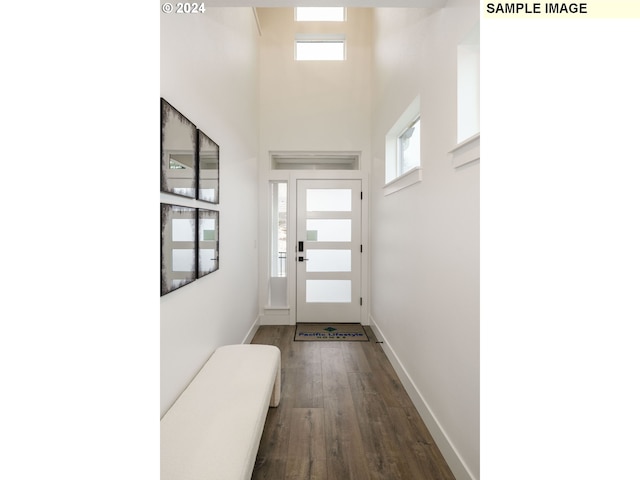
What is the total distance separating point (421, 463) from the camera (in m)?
1.73

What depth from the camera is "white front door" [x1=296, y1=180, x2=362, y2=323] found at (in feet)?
14.0

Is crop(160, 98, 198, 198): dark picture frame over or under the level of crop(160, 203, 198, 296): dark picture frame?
over

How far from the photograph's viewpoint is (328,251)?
429 cm

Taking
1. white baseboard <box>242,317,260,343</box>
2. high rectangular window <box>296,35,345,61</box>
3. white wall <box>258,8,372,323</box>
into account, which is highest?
high rectangular window <box>296,35,345,61</box>

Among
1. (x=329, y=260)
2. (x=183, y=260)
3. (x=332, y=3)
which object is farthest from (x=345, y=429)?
(x=329, y=260)

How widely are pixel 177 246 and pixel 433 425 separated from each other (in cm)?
165

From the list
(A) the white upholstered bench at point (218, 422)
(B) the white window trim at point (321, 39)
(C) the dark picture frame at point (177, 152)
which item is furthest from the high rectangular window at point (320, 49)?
(A) the white upholstered bench at point (218, 422)

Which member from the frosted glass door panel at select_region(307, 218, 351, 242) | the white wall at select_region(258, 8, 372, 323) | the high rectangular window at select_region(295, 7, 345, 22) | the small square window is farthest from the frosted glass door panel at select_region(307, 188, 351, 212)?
the high rectangular window at select_region(295, 7, 345, 22)

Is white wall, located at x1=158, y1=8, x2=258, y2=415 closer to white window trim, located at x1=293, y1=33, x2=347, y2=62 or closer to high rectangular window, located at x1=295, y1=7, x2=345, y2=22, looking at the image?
white window trim, located at x1=293, y1=33, x2=347, y2=62

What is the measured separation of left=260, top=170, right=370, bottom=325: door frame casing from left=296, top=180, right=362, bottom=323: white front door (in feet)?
0.16

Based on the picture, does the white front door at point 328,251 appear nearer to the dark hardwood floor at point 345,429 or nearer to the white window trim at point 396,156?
the white window trim at point 396,156
